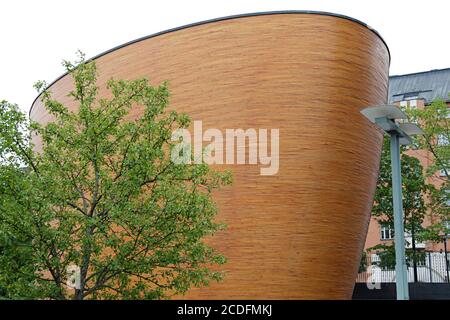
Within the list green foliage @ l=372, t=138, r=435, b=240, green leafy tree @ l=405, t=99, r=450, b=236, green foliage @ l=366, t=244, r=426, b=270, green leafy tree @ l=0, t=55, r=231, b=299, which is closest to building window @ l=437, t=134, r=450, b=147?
green leafy tree @ l=405, t=99, r=450, b=236

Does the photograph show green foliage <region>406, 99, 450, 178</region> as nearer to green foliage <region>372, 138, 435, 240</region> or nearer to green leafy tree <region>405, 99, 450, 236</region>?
green leafy tree <region>405, 99, 450, 236</region>

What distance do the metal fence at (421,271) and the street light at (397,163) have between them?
15595 mm

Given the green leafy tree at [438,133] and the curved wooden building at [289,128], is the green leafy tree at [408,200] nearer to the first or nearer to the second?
the green leafy tree at [438,133]

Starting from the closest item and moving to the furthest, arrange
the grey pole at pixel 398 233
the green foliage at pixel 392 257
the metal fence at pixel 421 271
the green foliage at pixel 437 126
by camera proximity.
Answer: the grey pole at pixel 398 233
the green foliage at pixel 437 126
the green foliage at pixel 392 257
the metal fence at pixel 421 271

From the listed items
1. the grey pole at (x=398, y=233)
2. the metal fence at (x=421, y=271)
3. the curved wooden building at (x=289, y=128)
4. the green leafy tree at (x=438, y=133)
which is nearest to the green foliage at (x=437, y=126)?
the green leafy tree at (x=438, y=133)

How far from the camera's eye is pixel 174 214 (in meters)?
9.73

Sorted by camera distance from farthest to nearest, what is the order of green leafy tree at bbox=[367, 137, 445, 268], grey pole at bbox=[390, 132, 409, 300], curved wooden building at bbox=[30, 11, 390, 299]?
1. green leafy tree at bbox=[367, 137, 445, 268]
2. curved wooden building at bbox=[30, 11, 390, 299]
3. grey pole at bbox=[390, 132, 409, 300]

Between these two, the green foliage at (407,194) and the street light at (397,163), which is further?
the green foliage at (407,194)

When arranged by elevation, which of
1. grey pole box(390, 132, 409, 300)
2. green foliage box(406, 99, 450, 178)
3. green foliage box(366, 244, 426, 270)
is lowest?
grey pole box(390, 132, 409, 300)

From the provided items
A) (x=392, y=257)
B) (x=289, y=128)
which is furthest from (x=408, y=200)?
(x=289, y=128)

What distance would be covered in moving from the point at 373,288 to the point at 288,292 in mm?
9506

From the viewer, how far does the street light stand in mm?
7324

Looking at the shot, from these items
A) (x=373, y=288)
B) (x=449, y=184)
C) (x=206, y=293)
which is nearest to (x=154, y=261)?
(x=206, y=293)

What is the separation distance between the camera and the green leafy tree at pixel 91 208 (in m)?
9.12
